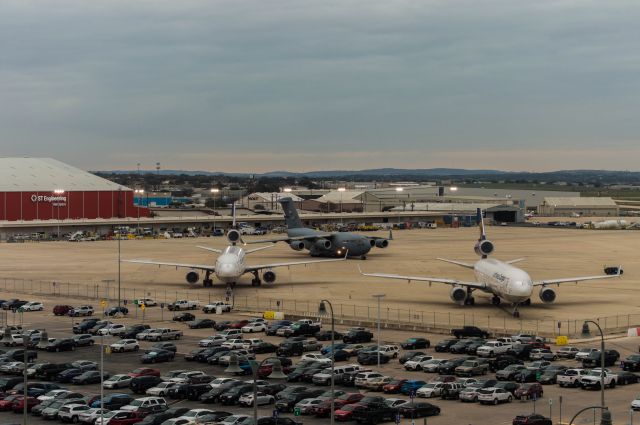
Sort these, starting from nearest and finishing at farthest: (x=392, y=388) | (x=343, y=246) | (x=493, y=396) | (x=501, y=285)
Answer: (x=493, y=396)
(x=392, y=388)
(x=501, y=285)
(x=343, y=246)

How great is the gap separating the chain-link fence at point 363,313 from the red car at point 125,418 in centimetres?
3401

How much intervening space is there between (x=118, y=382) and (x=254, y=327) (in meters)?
22.1

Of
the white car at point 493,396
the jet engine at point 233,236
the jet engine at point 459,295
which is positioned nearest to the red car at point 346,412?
the white car at point 493,396

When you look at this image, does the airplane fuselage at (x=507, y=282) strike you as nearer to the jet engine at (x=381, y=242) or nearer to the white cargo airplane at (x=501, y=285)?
the white cargo airplane at (x=501, y=285)

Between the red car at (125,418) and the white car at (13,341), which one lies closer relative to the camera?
the red car at (125,418)

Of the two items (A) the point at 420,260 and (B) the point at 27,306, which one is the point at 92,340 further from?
(A) the point at 420,260

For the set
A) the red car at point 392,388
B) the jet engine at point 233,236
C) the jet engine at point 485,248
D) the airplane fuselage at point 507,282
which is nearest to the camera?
the red car at point 392,388

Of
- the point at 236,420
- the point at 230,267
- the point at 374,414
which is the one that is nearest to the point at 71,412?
the point at 236,420

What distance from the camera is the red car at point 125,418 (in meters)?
50.1

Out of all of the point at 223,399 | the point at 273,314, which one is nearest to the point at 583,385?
the point at 223,399

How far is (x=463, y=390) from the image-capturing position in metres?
56.5

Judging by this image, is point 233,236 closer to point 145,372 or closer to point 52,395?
point 145,372

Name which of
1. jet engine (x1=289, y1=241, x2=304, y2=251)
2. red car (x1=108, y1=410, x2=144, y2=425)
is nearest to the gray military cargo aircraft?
jet engine (x1=289, y1=241, x2=304, y2=251)

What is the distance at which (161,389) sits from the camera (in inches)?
2256
